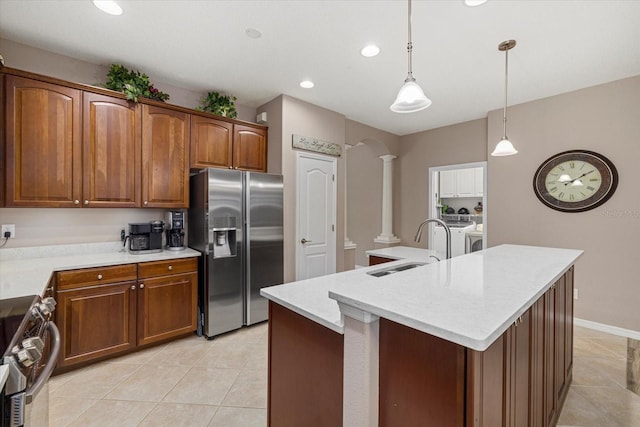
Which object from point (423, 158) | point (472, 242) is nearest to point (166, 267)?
point (423, 158)

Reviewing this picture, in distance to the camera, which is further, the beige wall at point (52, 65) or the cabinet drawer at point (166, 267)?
the cabinet drawer at point (166, 267)

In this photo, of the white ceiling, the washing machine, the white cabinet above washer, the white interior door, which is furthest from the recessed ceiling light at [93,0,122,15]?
the washing machine

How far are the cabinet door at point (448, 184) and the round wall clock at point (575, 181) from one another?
300 centimetres

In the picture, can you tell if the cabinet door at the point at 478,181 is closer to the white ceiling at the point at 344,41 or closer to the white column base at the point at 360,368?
the white ceiling at the point at 344,41

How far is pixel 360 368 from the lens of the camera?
0.93 m

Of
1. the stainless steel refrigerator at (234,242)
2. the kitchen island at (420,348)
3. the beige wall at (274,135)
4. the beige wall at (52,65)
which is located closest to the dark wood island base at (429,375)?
the kitchen island at (420,348)

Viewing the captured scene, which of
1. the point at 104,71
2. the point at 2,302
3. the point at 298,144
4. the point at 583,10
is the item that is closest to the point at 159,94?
the point at 104,71

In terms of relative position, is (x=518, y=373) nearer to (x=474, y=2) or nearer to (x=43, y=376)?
(x=43, y=376)

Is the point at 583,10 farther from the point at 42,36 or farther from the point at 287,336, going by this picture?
the point at 42,36

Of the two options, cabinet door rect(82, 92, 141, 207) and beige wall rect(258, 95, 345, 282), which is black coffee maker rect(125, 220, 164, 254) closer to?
cabinet door rect(82, 92, 141, 207)

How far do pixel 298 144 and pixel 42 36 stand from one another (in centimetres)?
238

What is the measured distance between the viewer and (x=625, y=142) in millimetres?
2934

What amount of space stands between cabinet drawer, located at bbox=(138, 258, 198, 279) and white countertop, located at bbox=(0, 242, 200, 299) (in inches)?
1.9

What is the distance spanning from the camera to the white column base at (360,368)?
0.92 meters
